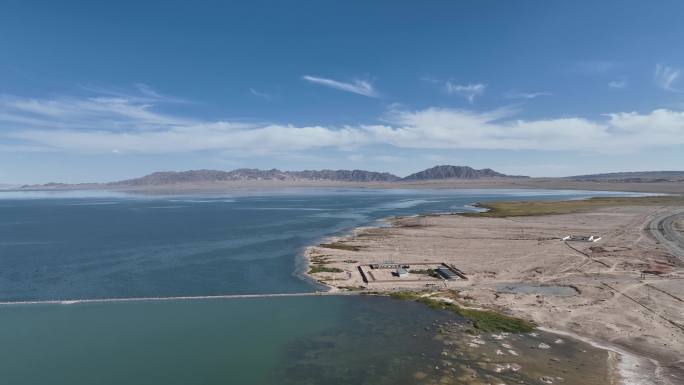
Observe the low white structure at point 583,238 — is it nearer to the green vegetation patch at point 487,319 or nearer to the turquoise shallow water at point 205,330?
the green vegetation patch at point 487,319

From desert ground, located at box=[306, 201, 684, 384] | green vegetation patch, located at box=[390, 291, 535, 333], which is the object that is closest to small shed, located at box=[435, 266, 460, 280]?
desert ground, located at box=[306, 201, 684, 384]

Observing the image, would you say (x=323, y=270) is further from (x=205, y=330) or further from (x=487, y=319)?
(x=487, y=319)

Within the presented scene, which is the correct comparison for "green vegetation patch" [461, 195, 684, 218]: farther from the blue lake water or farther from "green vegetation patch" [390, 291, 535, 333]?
"green vegetation patch" [390, 291, 535, 333]

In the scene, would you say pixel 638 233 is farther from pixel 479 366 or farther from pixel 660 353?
pixel 479 366

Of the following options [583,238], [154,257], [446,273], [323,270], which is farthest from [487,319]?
[154,257]

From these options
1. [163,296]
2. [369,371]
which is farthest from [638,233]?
[163,296]
